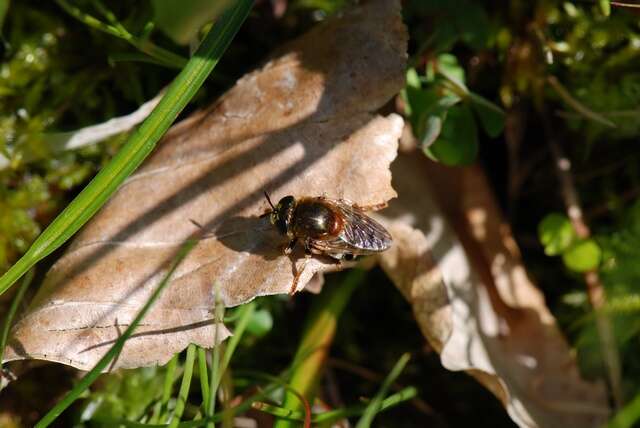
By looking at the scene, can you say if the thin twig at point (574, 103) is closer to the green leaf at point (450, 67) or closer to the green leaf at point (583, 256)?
the green leaf at point (450, 67)

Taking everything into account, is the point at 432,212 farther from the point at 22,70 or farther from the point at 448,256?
the point at 22,70

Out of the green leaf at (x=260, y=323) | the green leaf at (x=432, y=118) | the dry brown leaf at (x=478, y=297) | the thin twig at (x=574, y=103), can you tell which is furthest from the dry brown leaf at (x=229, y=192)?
the thin twig at (x=574, y=103)

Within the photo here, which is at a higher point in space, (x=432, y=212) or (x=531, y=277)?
(x=432, y=212)

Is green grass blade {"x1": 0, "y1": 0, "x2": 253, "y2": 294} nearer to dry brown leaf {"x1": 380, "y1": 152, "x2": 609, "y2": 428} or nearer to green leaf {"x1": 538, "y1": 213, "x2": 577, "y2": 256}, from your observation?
dry brown leaf {"x1": 380, "y1": 152, "x2": 609, "y2": 428}

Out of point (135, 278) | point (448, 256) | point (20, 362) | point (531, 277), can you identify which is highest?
point (135, 278)

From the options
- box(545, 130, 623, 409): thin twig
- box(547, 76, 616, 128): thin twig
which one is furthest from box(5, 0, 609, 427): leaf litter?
box(547, 76, 616, 128): thin twig

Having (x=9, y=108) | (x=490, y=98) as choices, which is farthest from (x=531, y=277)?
(x=9, y=108)

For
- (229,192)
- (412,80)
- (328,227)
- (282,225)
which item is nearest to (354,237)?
(328,227)

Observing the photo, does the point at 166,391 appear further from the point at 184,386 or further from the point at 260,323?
the point at 260,323
